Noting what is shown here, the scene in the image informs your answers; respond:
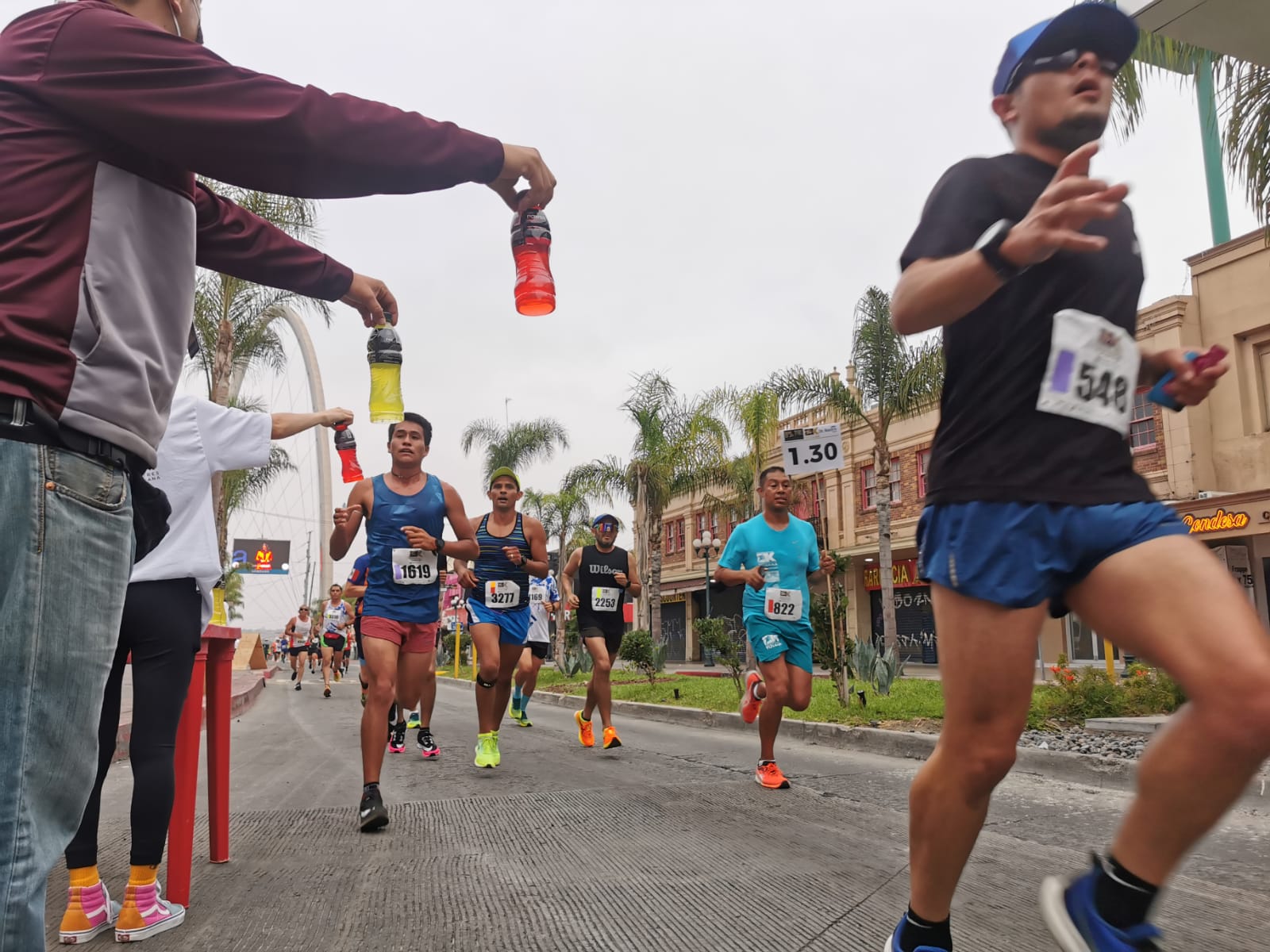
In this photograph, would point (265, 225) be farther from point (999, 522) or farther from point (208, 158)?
point (999, 522)

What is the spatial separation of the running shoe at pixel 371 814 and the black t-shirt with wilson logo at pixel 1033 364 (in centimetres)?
324

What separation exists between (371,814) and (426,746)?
3400 millimetres

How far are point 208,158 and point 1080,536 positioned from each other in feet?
5.76

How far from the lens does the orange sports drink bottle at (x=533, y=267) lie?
8.07ft

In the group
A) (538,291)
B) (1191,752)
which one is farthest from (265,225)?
(1191,752)

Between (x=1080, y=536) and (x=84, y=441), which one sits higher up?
(x=84, y=441)

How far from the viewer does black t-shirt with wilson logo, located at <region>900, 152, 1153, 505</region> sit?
2.08m

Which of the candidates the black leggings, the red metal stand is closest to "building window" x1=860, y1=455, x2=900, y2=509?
the red metal stand

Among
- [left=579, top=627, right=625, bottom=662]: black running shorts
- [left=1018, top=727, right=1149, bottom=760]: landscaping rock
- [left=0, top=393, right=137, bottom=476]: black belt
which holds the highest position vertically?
[left=0, top=393, right=137, bottom=476]: black belt

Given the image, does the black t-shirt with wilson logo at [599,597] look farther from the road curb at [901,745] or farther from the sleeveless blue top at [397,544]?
the sleeveless blue top at [397,544]

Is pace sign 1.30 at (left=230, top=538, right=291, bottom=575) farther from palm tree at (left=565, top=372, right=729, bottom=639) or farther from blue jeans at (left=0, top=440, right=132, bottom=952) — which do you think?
blue jeans at (left=0, top=440, right=132, bottom=952)

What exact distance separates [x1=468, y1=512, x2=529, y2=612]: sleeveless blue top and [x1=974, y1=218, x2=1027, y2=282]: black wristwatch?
6.04 metres

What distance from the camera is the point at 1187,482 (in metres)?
20.4

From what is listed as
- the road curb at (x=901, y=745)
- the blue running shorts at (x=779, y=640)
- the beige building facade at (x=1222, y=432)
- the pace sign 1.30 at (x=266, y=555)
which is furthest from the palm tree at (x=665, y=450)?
the pace sign 1.30 at (x=266, y=555)
